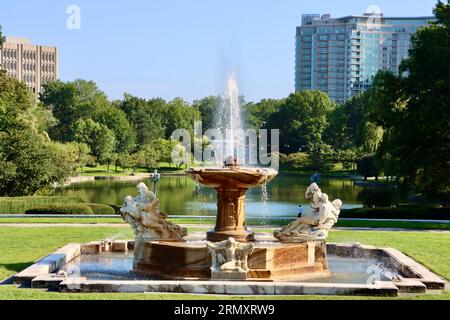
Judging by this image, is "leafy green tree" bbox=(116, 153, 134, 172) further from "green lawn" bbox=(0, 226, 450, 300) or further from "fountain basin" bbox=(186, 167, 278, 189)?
"fountain basin" bbox=(186, 167, 278, 189)

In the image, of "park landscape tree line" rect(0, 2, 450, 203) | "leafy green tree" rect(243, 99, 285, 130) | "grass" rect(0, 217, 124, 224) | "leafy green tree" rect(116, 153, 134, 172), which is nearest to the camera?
"grass" rect(0, 217, 124, 224)

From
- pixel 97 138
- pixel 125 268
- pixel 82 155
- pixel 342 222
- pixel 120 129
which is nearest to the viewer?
pixel 125 268

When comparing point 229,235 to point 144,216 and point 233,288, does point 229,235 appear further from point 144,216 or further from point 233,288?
point 233,288

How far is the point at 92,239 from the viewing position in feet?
74.4

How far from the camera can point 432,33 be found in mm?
37250

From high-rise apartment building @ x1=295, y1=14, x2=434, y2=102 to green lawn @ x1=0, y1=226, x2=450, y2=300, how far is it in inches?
6670

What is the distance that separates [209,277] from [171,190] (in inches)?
1977

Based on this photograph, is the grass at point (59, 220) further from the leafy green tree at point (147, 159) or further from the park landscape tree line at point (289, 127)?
the leafy green tree at point (147, 159)

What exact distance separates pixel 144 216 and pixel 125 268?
4.13 ft

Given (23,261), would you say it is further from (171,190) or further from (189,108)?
(189,108)

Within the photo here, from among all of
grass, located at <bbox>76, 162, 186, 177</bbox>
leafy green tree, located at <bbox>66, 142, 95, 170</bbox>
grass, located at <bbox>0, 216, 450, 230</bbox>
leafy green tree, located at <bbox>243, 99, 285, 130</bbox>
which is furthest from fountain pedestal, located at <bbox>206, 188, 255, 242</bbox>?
leafy green tree, located at <bbox>243, 99, 285, 130</bbox>

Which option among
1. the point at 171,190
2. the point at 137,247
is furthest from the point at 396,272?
the point at 171,190

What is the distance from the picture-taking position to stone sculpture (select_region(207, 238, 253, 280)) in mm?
15516

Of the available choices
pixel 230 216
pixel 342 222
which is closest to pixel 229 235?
pixel 230 216
